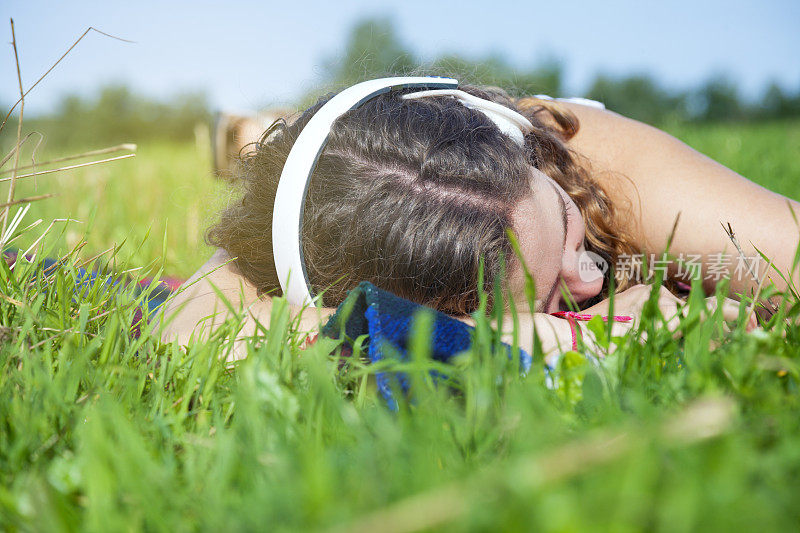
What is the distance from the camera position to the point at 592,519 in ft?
1.55

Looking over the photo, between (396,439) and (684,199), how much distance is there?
173cm

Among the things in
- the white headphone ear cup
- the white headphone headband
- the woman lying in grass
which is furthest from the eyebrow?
the white headphone headband

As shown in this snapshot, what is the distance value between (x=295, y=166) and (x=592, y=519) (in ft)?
4.15

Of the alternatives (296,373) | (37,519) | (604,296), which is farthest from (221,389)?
(604,296)

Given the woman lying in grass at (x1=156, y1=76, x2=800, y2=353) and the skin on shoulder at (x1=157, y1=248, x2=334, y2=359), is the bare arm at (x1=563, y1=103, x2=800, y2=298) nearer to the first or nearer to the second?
the woman lying in grass at (x1=156, y1=76, x2=800, y2=353)

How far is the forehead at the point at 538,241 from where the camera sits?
1507 mm

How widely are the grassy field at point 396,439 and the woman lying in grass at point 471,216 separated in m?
0.29

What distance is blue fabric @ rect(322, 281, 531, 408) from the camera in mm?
1007

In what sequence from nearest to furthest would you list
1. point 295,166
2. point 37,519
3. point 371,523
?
point 371,523
point 37,519
point 295,166

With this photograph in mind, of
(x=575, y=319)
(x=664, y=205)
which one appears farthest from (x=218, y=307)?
(x=664, y=205)

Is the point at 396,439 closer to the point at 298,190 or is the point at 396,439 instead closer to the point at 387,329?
the point at 387,329

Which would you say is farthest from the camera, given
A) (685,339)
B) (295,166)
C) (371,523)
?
(295,166)

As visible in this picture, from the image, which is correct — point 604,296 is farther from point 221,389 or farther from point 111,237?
point 111,237

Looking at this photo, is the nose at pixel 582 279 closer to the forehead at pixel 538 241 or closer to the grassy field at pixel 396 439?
the forehead at pixel 538 241
